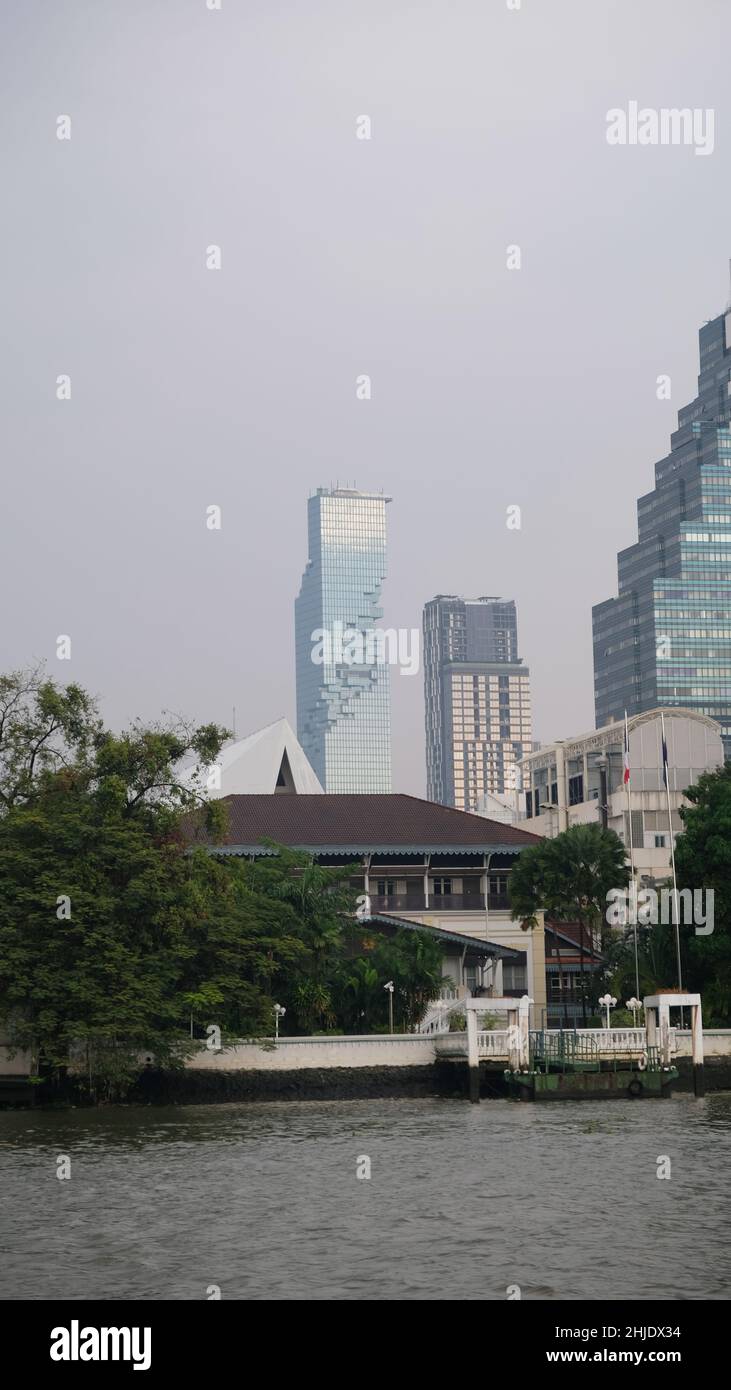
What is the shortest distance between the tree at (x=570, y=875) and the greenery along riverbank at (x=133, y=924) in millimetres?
11570

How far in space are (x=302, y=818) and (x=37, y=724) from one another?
93.7ft

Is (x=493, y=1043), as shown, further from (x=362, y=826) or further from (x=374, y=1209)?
(x=362, y=826)

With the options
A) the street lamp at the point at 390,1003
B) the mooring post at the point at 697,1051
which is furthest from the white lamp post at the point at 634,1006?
the street lamp at the point at 390,1003

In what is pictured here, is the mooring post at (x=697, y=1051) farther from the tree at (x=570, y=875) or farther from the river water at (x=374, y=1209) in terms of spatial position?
the tree at (x=570, y=875)

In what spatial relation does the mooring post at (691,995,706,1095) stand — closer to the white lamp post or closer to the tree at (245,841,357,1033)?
the white lamp post

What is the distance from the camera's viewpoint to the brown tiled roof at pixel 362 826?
279 feet

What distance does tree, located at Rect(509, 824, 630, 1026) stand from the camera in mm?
77312

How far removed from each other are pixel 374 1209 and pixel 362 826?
187 feet

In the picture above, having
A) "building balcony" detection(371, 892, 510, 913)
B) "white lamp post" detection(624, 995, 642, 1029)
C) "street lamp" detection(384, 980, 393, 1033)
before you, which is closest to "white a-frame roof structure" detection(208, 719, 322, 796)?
"building balcony" detection(371, 892, 510, 913)

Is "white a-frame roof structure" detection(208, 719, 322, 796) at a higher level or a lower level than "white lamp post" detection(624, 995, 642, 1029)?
higher

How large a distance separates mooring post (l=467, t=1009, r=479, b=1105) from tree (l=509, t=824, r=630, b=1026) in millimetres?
20364

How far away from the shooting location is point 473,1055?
188 feet

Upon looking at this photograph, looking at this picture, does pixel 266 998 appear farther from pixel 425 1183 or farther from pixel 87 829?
pixel 425 1183
